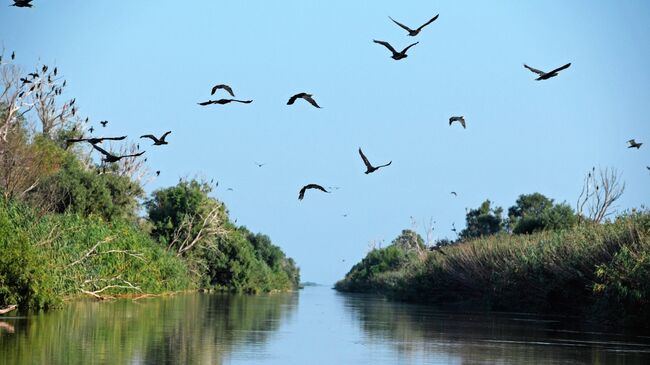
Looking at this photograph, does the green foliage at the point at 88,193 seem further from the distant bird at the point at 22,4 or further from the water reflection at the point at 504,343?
the distant bird at the point at 22,4

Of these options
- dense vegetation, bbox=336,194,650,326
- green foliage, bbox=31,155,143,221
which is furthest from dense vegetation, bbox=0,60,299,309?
dense vegetation, bbox=336,194,650,326

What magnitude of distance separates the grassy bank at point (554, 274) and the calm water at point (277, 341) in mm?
2037

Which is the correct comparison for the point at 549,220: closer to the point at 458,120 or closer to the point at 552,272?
the point at 552,272

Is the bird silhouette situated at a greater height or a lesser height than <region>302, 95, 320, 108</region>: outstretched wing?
greater

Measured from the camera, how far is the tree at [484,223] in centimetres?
9975

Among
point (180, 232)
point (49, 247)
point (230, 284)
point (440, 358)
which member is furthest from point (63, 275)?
point (230, 284)

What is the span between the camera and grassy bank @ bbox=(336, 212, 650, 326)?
31703 mm

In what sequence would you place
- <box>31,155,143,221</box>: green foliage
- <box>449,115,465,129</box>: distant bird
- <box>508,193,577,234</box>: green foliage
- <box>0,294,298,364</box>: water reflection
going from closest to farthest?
<box>0,294,298,364</box>: water reflection → <box>449,115,465,129</box>: distant bird → <box>31,155,143,221</box>: green foliage → <box>508,193,577,234</box>: green foliage

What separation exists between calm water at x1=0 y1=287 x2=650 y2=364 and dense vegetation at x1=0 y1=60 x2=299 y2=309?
191 centimetres

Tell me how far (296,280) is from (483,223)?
2834 inches

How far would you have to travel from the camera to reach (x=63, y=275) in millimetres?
32156

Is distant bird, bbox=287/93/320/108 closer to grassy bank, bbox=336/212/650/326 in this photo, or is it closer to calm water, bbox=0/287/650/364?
calm water, bbox=0/287/650/364

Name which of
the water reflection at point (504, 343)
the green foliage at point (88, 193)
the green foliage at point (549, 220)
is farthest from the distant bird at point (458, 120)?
the green foliage at point (549, 220)

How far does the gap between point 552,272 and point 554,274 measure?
0.13 metres
